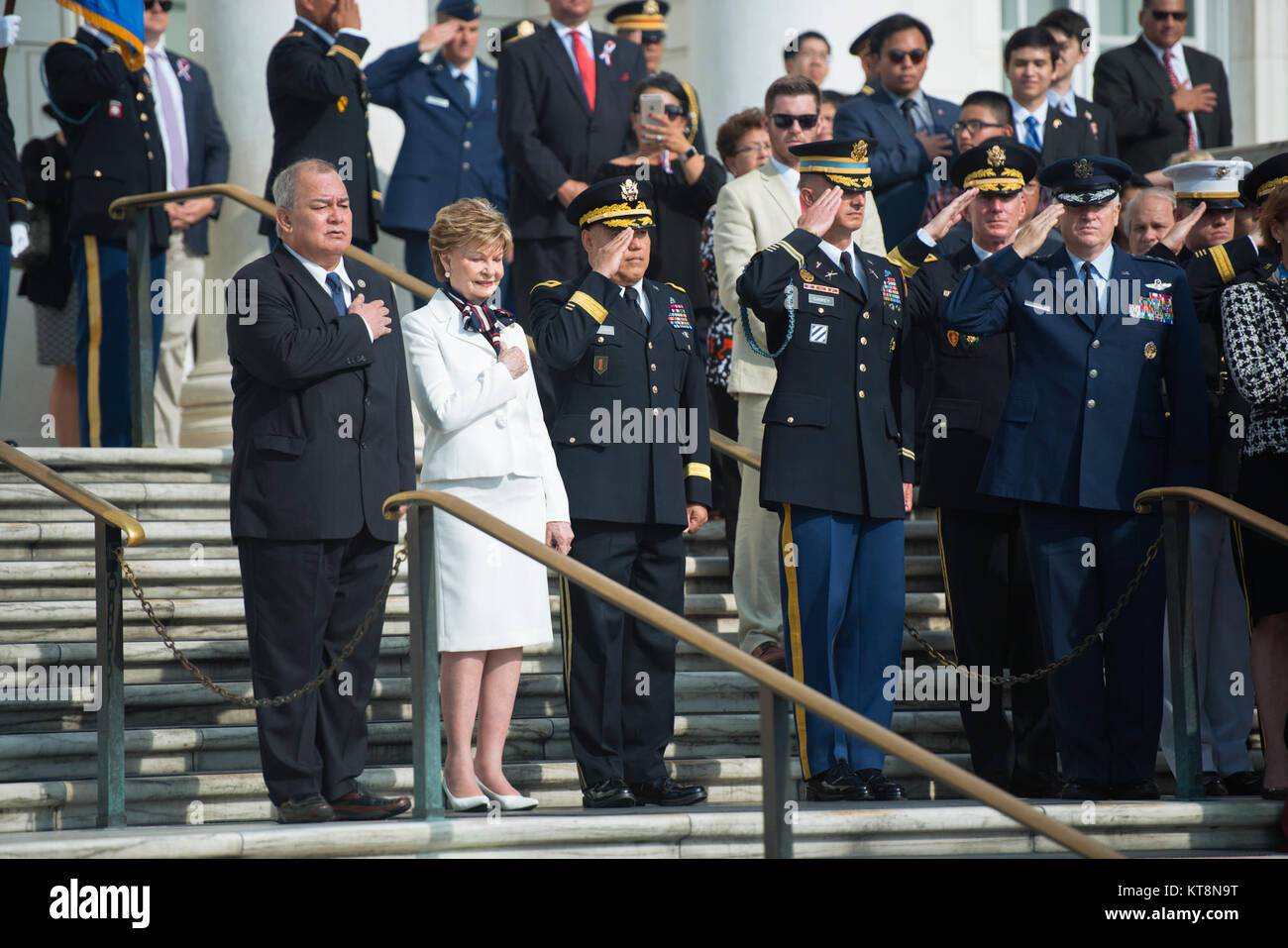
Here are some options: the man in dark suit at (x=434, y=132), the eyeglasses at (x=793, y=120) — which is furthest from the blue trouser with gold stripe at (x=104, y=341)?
the eyeglasses at (x=793, y=120)

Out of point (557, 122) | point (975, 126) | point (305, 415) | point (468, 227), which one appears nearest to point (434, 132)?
point (557, 122)

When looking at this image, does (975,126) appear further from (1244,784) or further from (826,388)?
(1244,784)

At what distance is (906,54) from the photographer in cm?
902

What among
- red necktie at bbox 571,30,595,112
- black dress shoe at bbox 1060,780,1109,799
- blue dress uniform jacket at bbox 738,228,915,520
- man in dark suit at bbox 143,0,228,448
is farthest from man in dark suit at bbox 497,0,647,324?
black dress shoe at bbox 1060,780,1109,799

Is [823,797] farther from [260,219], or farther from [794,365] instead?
[260,219]

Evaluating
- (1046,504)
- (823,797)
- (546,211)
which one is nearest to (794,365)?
(1046,504)

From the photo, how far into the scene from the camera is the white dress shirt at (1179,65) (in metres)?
10.5

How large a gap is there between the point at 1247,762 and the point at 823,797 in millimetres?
1539

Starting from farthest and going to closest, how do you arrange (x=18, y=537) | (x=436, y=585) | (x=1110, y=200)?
(x=18, y=537), (x=1110, y=200), (x=436, y=585)

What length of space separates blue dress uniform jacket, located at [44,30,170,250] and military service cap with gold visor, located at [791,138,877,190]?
10.7ft

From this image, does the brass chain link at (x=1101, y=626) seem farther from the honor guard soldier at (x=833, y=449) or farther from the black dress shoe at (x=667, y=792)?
the black dress shoe at (x=667, y=792)

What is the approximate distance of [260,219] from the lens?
9562 mm

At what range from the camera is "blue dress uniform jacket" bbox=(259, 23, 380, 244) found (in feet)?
28.1
